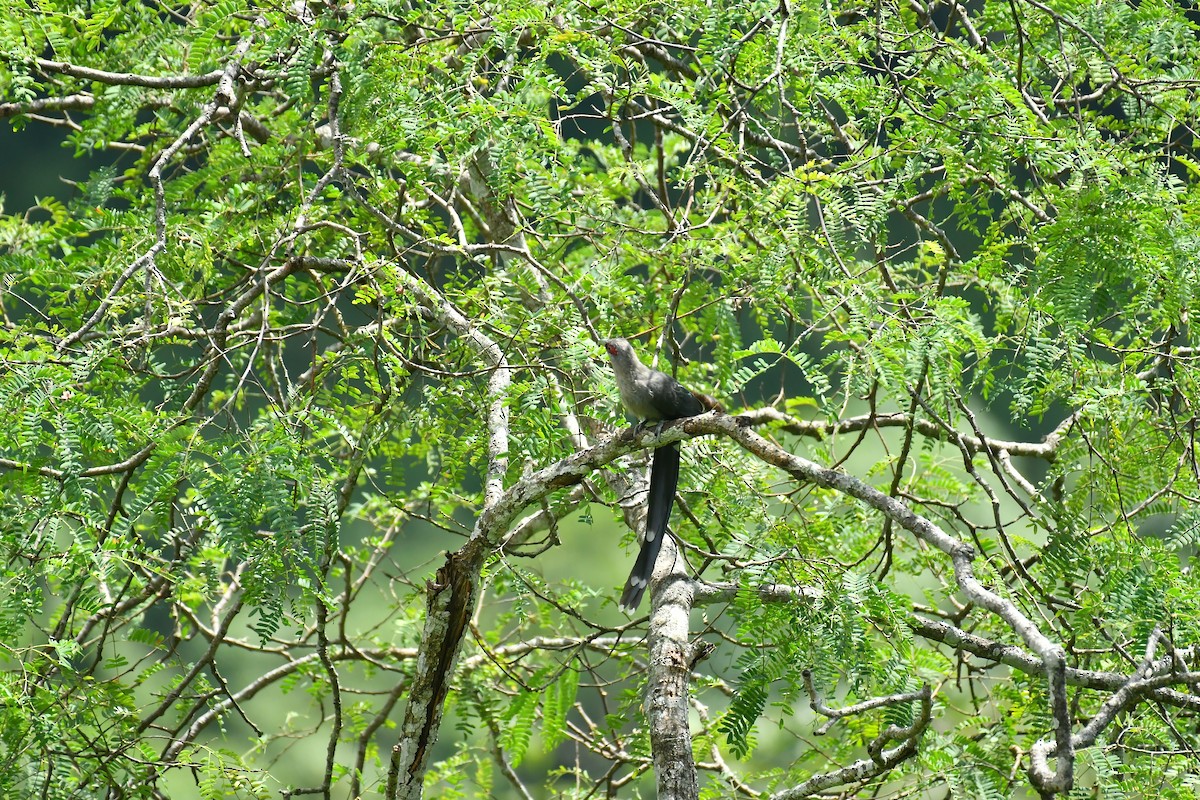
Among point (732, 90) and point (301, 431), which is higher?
point (732, 90)

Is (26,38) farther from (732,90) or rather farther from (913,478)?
(913,478)

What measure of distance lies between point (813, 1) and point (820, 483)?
2014mm

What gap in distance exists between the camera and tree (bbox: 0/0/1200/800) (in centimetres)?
293

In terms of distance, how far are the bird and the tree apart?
0.10 metres

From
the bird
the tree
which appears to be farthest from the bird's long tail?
the tree

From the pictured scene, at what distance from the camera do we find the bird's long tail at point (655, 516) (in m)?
3.49

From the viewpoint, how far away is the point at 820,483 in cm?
262

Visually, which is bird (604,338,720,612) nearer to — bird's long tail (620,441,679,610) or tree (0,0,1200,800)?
bird's long tail (620,441,679,610)

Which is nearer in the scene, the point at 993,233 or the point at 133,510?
the point at 133,510

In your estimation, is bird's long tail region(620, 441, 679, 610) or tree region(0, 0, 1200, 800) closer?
tree region(0, 0, 1200, 800)

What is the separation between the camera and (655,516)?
11.5ft

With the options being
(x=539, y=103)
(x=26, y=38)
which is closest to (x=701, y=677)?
(x=539, y=103)

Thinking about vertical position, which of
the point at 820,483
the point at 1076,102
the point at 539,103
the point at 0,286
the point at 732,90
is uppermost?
the point at 732,90

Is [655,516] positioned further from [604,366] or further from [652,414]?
[604,366]
